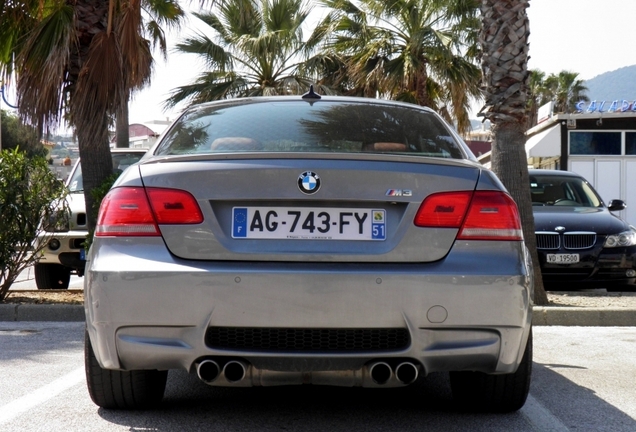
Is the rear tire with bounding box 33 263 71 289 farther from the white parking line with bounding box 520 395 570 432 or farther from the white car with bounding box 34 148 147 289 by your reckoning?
the white parking line with bounding box 520 395 570 432

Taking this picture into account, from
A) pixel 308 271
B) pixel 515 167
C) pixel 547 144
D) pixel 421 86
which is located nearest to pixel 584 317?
pixel 515 167

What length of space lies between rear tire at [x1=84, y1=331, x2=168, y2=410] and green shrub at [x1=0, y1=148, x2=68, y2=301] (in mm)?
4808

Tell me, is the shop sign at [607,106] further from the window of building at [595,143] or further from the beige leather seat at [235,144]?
the beige leather seat at [235,144]

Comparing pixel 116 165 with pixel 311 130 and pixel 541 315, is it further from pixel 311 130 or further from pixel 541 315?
pixel 311 130

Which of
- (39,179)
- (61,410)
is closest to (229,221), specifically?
(61,410)

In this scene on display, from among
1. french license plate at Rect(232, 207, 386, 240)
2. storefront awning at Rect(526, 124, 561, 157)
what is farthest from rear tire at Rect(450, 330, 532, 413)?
storefront awning at Rect(526, 124, 561, 157)

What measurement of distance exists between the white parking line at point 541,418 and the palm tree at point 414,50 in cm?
1776

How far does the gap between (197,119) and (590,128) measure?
23186 mm

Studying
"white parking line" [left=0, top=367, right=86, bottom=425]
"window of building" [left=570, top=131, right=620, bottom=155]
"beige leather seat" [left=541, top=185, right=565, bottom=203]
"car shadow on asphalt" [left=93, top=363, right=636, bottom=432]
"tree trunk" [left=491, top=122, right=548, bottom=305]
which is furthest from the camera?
"window of building" [left=570, top=131, right=620, bottom=155]

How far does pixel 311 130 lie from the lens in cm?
440

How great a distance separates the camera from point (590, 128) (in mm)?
26359

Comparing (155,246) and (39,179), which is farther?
(39,179)

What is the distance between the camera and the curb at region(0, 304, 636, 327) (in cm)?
824

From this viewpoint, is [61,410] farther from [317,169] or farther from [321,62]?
[321,62]
